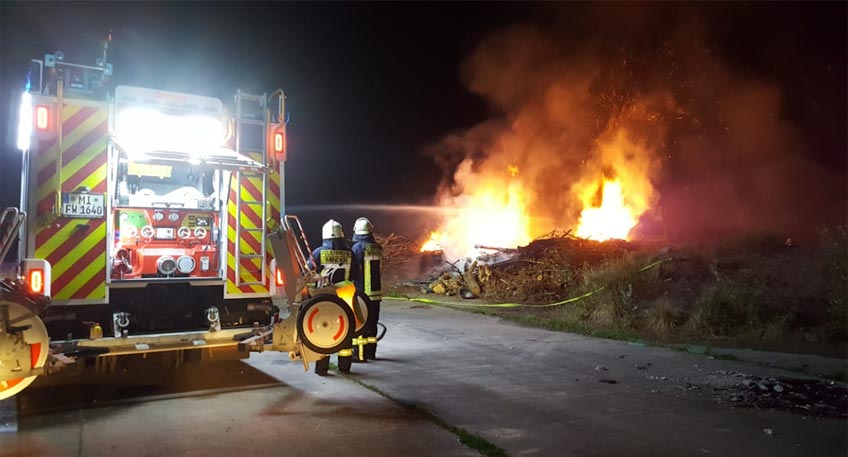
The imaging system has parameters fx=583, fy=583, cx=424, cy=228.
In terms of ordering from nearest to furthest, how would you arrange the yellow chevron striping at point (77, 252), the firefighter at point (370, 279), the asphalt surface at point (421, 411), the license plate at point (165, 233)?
the asphalt surface at point (421, 411) < the yellow chevron striping at point (77, 252) < the license plate at point (165, 233) < the firefighter at point (370, 279)

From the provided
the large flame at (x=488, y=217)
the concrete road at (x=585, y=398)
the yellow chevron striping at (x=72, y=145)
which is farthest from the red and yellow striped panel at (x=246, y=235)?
the large flame at (x=488, y=217)

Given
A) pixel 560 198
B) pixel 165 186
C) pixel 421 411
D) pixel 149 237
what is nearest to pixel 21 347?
pixel 149 237

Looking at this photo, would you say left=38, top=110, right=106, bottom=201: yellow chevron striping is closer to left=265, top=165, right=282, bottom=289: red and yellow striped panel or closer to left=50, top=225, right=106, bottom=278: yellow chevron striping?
left=50, top=225, right=106, bottom=278: yellow chevron striping

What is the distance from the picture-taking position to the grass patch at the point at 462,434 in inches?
159

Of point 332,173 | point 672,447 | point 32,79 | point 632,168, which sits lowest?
point 672,447

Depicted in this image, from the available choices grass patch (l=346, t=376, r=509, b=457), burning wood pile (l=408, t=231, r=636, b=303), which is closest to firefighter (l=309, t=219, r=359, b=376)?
grass patch (l=346, t=376, r=509, b=457)

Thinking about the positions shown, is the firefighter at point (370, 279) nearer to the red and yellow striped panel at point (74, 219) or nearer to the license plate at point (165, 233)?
the license plate at point (165, 233)

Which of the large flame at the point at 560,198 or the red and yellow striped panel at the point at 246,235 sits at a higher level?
the large flame at the point at 560,198

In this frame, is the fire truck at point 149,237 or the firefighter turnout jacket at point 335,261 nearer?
the fire truck at point 149,237

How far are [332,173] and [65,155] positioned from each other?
28.8 meters

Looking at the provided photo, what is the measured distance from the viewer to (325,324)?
199 inches

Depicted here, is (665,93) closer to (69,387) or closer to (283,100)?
(283,100)

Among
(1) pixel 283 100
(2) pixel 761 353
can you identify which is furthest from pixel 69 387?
(2) pixel 761 353

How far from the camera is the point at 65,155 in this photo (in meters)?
5.04
